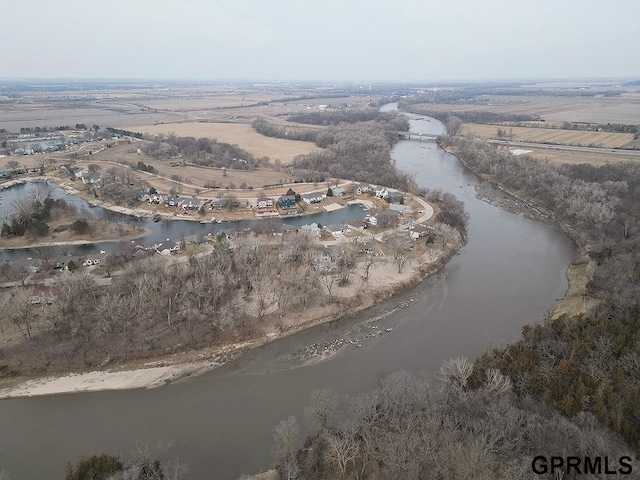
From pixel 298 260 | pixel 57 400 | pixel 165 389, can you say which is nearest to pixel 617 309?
pixel 298 260

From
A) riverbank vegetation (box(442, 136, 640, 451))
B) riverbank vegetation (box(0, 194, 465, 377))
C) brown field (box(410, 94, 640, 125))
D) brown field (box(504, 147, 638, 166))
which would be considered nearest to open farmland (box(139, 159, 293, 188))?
riverbank vegetation (box(0, 194, 465, 377))

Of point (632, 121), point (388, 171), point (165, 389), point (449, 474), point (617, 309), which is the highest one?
point (632, 121)

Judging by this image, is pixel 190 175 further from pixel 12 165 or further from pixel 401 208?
pixel 401 208

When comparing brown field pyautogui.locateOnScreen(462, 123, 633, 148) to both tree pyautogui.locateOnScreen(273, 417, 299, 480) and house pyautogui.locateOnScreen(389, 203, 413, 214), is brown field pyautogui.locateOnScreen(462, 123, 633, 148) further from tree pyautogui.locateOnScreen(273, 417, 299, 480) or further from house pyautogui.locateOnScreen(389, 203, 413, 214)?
tree pyautogui.locateOnScreen(273, 417, 299, 480)

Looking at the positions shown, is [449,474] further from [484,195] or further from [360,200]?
[484,195]

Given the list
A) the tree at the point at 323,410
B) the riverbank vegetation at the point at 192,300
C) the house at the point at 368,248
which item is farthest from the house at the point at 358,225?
the tree at the point at 323,410

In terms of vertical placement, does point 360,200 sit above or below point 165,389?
above
